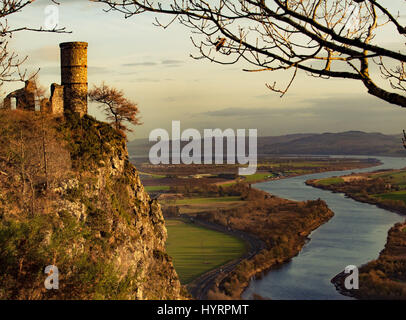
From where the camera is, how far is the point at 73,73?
19.3 meters

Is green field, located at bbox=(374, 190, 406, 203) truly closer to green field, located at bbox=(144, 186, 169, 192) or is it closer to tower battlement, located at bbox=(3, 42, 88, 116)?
green field, located at bbox=(144, 186, 169, 192)

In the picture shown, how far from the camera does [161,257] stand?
21.4m

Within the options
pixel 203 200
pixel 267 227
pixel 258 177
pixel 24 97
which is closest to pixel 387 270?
pixel 267 227

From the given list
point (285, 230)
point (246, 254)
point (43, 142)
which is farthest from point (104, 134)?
point (285, 230)

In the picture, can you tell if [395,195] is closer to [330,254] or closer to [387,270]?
[330,254]

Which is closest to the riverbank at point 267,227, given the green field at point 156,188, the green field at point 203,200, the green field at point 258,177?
the green field at point 203,200

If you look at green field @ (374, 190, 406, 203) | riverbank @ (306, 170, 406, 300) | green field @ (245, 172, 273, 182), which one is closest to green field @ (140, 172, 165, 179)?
green field @ (245, 172, 273, 182)

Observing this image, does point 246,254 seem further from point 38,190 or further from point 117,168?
point 38,190

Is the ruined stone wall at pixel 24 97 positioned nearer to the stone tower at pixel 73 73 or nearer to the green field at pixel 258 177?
the stone tower at pixel 73 73

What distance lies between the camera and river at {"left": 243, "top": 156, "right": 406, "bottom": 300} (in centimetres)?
3069

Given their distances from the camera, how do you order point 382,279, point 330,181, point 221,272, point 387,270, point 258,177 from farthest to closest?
point 258,177 → point 330,181 → point 221,272 → point 387,270 → point 382,279

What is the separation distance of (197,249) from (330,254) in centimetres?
1437

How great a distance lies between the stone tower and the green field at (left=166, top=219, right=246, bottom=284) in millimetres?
20496
